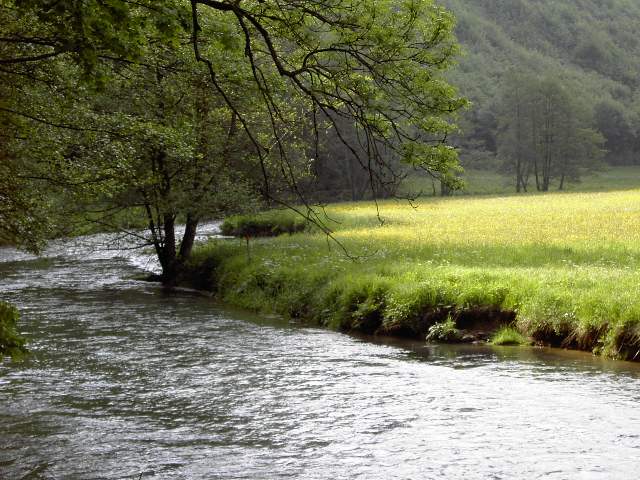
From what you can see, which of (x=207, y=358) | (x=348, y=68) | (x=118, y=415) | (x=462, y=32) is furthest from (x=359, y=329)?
(x=462, y=32)

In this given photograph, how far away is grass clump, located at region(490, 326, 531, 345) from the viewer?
50.0 ft

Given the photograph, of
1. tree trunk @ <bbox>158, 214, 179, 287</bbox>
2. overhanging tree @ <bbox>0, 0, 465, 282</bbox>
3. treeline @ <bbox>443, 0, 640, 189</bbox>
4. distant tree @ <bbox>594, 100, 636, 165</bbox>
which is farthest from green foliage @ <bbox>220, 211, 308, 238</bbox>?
distant tree @ <bbox>594, 100, 636, 165</bbox>

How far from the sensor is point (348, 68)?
341 inches

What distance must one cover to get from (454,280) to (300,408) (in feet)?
25.0

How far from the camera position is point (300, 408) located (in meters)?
11.0

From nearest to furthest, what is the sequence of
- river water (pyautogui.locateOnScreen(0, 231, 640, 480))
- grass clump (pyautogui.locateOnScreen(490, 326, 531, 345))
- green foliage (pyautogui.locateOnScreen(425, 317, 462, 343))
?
river water (pyautogui.locateOnScreen(0, 231, 640, 480)) → grass clump (pyautogui.locateOnScreen(490, 326, 531, 345)) → green foliage (pyautogui.locateOnScreen(425, 317, 462, 343))

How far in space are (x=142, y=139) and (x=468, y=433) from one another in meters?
10.8

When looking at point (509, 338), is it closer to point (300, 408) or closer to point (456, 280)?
point (456, 280)

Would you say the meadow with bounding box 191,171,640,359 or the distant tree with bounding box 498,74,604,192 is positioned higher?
the distant tree with bounding box 498,74,604,192

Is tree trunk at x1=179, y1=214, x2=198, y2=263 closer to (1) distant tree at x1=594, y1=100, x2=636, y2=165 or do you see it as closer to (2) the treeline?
(2) the treeline

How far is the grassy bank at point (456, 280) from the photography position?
14781mm

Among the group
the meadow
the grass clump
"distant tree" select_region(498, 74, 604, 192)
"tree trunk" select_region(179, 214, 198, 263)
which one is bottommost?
the grass clump

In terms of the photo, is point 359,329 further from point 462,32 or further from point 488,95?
point 462,32

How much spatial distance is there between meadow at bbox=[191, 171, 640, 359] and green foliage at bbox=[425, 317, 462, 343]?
1.23 ft
